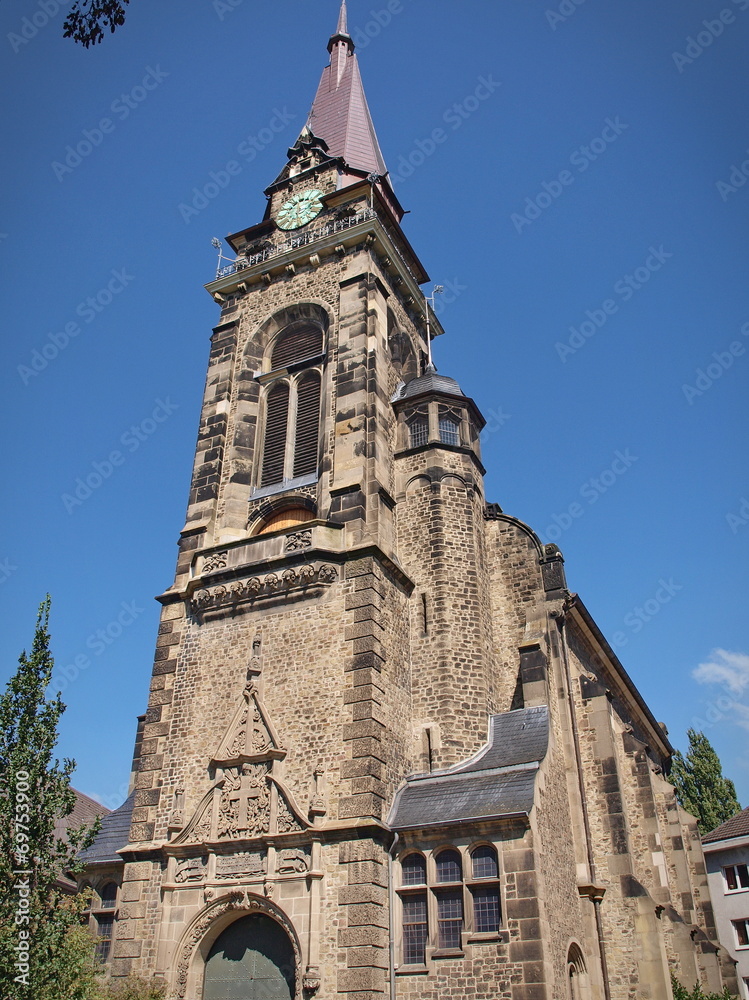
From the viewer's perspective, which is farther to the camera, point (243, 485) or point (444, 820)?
point (243, 485)

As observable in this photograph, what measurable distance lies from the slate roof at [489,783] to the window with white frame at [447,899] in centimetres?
67

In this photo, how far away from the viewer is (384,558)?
20188mm

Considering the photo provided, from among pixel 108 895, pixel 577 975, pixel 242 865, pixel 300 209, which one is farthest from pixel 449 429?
pixel 108 895

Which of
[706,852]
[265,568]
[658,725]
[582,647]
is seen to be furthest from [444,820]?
[706,852]

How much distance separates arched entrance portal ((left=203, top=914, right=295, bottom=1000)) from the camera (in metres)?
16.6

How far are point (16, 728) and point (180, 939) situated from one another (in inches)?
226

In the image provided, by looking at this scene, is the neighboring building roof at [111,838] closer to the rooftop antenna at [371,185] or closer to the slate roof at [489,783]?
the slate roof at [489,783]

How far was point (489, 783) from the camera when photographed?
17.2 m

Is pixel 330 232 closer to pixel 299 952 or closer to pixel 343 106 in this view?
pixel 343 106

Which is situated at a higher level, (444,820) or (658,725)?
(658,725)

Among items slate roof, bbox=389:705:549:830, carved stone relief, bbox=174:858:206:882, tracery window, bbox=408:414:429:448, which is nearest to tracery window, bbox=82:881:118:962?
carved stone relief, bbox=174:858:206:882

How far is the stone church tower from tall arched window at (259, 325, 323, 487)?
3.4 inches

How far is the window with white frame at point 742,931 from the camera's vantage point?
3434 cm

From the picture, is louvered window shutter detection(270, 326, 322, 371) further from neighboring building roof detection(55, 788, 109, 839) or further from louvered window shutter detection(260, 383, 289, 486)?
neighboring building roof detection(55, 788, 109, 839)
